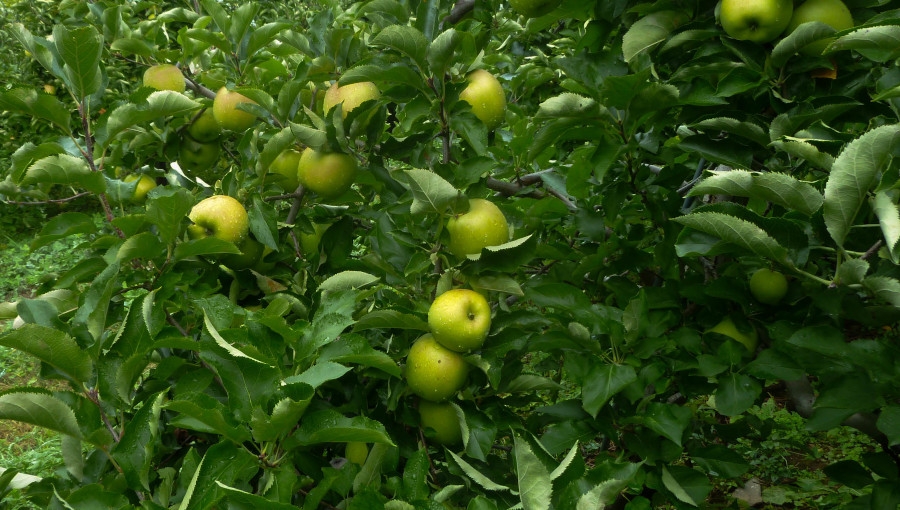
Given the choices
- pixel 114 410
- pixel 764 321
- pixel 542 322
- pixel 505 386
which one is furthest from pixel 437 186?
pixel 764 321

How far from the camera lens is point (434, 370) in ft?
4.12

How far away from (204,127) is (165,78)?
7.0 inches

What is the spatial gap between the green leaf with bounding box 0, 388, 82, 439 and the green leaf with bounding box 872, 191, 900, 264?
45.9 inches

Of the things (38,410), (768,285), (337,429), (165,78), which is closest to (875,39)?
(768,285)

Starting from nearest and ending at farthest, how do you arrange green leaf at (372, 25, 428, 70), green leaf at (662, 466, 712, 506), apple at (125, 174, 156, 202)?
green leaf at (372, 25, 428, 70), green leaf at (662, 466, 712, 506), apple at (125, 174, 156, 202)

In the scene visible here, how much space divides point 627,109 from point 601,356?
52cm

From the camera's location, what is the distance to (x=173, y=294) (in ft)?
4.55

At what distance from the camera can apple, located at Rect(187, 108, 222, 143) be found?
1904 millimetres

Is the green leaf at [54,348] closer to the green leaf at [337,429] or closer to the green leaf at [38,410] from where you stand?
the green leaf at [38,410]

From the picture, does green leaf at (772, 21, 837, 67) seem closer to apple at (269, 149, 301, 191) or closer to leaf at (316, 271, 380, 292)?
leaf at (316, 271, 380, 292)

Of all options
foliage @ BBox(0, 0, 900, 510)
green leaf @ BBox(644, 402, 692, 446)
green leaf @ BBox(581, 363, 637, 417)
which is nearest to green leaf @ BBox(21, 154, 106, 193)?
foliage @ BBox(0, 0, 900, 510)

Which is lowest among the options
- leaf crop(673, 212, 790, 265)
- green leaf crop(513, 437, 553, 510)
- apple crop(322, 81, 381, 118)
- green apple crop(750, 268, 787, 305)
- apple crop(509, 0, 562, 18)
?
green apple crop(750, 268, 787, 305)

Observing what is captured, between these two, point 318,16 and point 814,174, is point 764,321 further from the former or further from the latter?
point 318,16

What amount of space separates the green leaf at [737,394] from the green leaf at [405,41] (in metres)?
0.87
